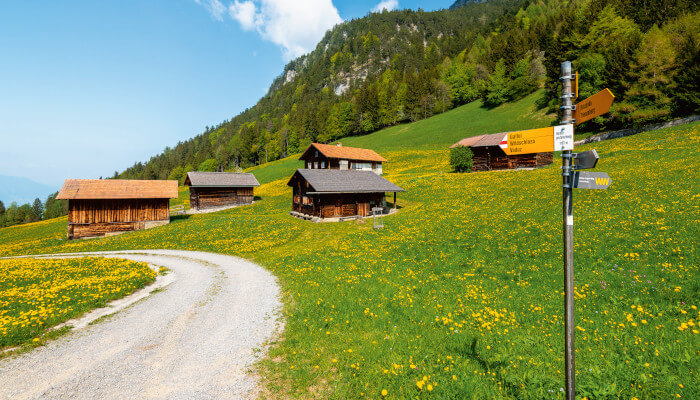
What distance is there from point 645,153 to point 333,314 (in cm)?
4043


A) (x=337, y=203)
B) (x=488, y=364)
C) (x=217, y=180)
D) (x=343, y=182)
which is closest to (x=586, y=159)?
(x=488, y=364)

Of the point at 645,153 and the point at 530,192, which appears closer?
the point at 530,192

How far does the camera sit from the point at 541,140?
4.66 m

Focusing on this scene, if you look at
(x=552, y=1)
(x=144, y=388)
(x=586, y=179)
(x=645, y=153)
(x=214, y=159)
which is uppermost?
(x=552, y=1)

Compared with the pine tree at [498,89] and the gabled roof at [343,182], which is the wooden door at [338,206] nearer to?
the gabled roof at [343,182]

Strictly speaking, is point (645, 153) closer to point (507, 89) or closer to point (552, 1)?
point (507, 89)

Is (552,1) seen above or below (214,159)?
above

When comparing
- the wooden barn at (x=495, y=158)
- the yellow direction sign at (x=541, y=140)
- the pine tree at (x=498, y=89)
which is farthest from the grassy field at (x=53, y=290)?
the pine tree at (x=498, y=89)

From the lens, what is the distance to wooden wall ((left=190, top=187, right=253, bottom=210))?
160 ft

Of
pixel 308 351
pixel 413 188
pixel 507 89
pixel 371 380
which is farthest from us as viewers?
pixel 507 89

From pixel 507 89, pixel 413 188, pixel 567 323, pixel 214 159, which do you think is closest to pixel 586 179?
pixel 567 323

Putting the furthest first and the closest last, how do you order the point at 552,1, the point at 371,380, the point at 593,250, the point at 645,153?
the point at 552,1
the point at 645,153
the point at 593,250
the point at 371,380

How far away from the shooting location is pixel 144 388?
6.59 meters

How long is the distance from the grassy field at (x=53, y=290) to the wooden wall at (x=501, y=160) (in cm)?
4876
